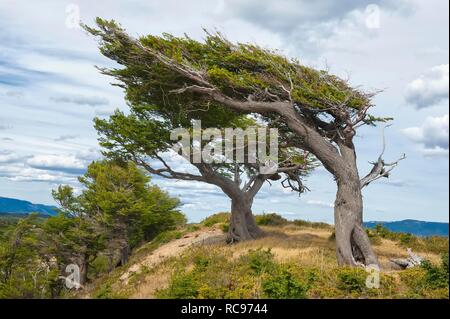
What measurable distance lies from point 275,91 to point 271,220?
16.9 meters

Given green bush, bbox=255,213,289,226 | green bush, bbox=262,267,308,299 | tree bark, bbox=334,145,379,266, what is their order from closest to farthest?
green bush, bbox=262,267,308,299, tree bark, bbox=334,145,379,266, green bush, bbox=255,213,289,226

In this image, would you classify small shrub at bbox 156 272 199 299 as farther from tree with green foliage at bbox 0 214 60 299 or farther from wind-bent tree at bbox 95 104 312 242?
tree with green foliage at bbox 0 214 60 299

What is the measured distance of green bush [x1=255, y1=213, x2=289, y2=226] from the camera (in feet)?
115

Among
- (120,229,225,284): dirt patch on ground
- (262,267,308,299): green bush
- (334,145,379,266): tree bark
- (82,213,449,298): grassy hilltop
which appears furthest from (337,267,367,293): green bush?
(120,229,225,284): dirt patch on ground

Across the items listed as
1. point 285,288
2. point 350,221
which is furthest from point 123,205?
point 285,288

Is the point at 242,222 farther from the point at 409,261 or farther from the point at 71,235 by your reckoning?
the point at 71,235

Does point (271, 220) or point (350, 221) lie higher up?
point (350, 221)

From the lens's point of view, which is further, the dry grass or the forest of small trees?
the forest of small trees

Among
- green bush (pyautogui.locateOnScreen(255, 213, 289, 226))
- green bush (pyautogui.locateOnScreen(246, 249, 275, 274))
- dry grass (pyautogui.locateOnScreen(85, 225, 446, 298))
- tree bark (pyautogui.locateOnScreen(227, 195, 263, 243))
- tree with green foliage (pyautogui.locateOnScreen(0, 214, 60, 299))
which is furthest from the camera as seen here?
green bush (pyautogui.locateOnScreen(255, 213, 289, 226))

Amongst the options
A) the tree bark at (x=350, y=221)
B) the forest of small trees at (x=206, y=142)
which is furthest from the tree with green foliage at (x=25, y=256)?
the tree bark at (x=350, y=221)

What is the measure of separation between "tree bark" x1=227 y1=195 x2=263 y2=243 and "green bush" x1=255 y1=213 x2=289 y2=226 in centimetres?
783

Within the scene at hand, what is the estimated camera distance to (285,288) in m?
11.2

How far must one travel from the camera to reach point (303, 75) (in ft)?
68.9
